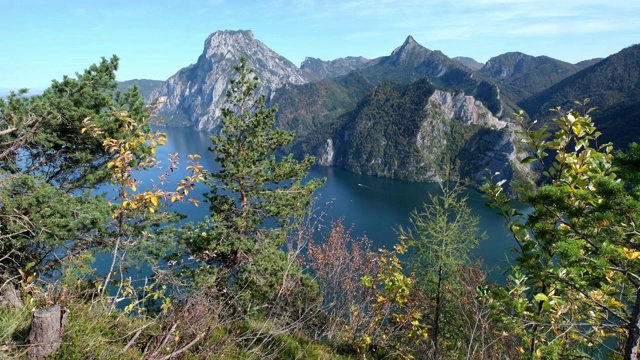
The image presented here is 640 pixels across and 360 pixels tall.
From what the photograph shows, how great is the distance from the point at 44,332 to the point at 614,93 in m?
219

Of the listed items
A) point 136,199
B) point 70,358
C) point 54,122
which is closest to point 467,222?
point 136,199

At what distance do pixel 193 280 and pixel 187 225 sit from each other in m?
1.76

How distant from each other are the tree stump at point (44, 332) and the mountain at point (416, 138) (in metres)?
145

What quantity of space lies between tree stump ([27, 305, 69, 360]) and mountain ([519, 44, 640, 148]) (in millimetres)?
148073

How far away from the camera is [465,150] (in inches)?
6594

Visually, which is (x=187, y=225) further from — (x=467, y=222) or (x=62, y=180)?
(x=467, y=222)

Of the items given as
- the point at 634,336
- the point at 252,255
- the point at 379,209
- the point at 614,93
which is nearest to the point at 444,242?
the point at 252,255

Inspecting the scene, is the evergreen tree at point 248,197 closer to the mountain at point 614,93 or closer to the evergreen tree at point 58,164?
the evergreen tree at point 58,164

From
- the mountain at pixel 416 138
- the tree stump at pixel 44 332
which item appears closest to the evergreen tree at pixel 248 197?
the tree stump at pixel 44 332

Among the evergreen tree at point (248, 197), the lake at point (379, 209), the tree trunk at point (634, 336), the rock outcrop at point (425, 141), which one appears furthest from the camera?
the rock outcrop at point (425, 141)

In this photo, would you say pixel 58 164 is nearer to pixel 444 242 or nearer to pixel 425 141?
pixel 444 242

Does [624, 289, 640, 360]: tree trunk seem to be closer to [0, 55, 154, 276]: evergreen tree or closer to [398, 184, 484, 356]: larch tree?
[398, 184, 484, 356]: larch tree

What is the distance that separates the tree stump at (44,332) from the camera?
252 cm

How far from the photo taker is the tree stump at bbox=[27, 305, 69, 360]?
2.52 metres
